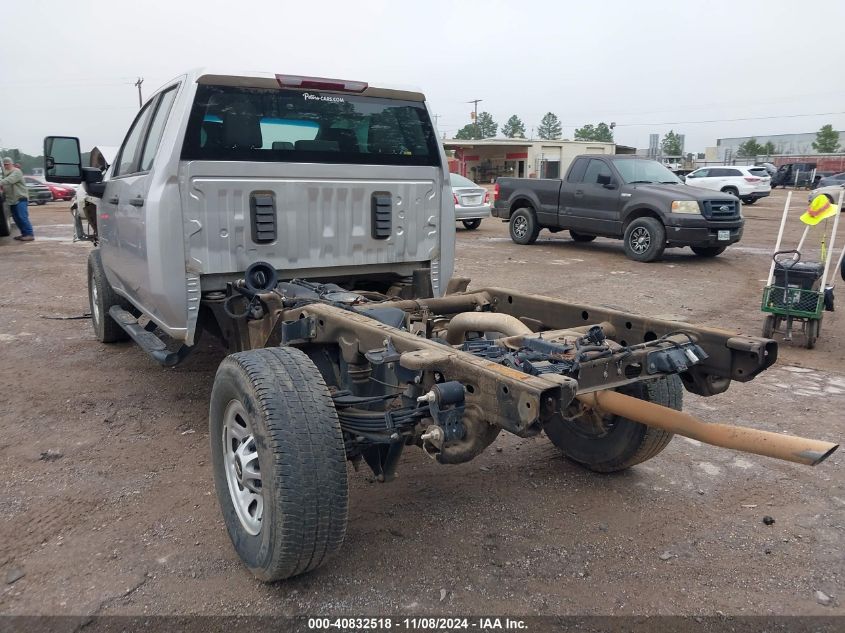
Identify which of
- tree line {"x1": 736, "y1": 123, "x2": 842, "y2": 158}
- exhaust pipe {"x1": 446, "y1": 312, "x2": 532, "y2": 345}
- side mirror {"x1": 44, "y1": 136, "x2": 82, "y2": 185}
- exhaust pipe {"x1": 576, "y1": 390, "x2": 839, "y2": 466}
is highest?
tree line {"x1": 736, "y1": 123, "x2": 842, "y2": 158}

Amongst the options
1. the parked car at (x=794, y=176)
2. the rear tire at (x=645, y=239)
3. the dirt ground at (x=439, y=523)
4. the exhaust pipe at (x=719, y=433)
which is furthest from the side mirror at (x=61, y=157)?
the parked car at (x=794, y=176)

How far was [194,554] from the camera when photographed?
3113mm

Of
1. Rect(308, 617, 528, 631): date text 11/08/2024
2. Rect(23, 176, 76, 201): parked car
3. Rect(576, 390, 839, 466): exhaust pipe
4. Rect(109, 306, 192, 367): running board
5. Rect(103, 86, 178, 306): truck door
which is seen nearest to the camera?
Rect(576, 390, 839, 466): exhaust pipe

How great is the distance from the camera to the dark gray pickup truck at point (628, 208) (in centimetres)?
1191

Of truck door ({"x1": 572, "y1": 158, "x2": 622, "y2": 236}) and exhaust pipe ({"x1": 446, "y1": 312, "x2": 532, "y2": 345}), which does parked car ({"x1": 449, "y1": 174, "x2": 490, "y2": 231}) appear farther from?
exhaust pipe ({"x1": 446, "y1": 312, "x2": 532, "y2": 345})

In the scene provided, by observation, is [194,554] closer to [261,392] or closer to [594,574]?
[261,392]

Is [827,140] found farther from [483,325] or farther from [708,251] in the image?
[483,325]

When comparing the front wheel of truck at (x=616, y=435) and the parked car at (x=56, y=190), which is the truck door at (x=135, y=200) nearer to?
the front wheel of truck at (x=616, y=435)

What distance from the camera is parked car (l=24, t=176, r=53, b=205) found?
29092 mm

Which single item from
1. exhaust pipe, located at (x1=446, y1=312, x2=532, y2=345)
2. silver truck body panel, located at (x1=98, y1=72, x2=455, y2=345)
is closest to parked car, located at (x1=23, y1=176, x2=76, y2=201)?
silver truck body panel, located at (x1=98, y1=72, x2=455, y2=345)

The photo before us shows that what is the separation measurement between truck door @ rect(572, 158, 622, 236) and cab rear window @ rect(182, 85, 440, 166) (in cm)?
874

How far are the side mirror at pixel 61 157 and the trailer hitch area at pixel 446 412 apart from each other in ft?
Answer: 13.1

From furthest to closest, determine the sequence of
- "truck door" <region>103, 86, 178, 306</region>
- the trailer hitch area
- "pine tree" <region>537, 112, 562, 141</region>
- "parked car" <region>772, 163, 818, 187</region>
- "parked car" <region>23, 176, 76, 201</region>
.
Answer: "pine tree" <region>537, 112, 562, 141</region>
"parked car" <region>772, 163, 818, 187</region>
"parked car" <region>23, 176, 76, 201</region>
"truck door" <region>103, 86, 178, 306</region>
the trailer hitch area

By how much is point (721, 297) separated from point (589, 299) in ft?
6.04
